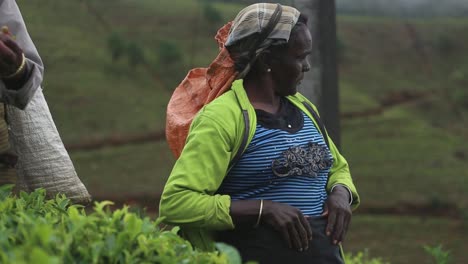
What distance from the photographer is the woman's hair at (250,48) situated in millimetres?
3109

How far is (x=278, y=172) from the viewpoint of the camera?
3.05m

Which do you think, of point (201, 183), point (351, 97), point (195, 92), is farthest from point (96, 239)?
point (351, 97)

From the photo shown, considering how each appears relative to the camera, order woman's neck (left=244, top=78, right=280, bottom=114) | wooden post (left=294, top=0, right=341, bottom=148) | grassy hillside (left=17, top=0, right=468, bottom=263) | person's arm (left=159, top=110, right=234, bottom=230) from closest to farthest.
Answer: person's arm (left=159, top=110, right=234, bottom=230) → woman's neck (left=244, top=78, right=280, bottom=114) → wooden post (left=294, top=0, right=341, bottom=148) → grassy hillside (left=17, top=0, right=468, bottom=263)

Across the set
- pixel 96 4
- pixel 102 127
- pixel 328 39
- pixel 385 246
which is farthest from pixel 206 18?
pixel 328 39

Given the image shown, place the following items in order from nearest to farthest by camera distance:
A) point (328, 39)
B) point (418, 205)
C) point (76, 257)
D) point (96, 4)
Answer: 1. point (76, 257)
2. point (328, 39)
3. point (418, 205)
4. point (96, 4)

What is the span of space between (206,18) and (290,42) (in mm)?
34080

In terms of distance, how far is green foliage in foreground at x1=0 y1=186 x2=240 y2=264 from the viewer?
204 cm

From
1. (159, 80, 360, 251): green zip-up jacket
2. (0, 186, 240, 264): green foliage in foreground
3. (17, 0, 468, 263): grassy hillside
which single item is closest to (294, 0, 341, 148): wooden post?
(159, 80, 360, 251): green zip-up jacket

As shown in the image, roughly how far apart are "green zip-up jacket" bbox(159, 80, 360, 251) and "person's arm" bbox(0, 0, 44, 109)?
20.2 inches

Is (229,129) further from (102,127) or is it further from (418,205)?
(102,127)

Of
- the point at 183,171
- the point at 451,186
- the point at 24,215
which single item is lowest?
the point at 451,186

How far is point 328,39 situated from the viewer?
5.35m

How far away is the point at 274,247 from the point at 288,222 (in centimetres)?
11

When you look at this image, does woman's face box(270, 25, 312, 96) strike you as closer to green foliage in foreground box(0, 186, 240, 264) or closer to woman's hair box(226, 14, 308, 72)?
woman's hair box(226, 14, 308, 72)
